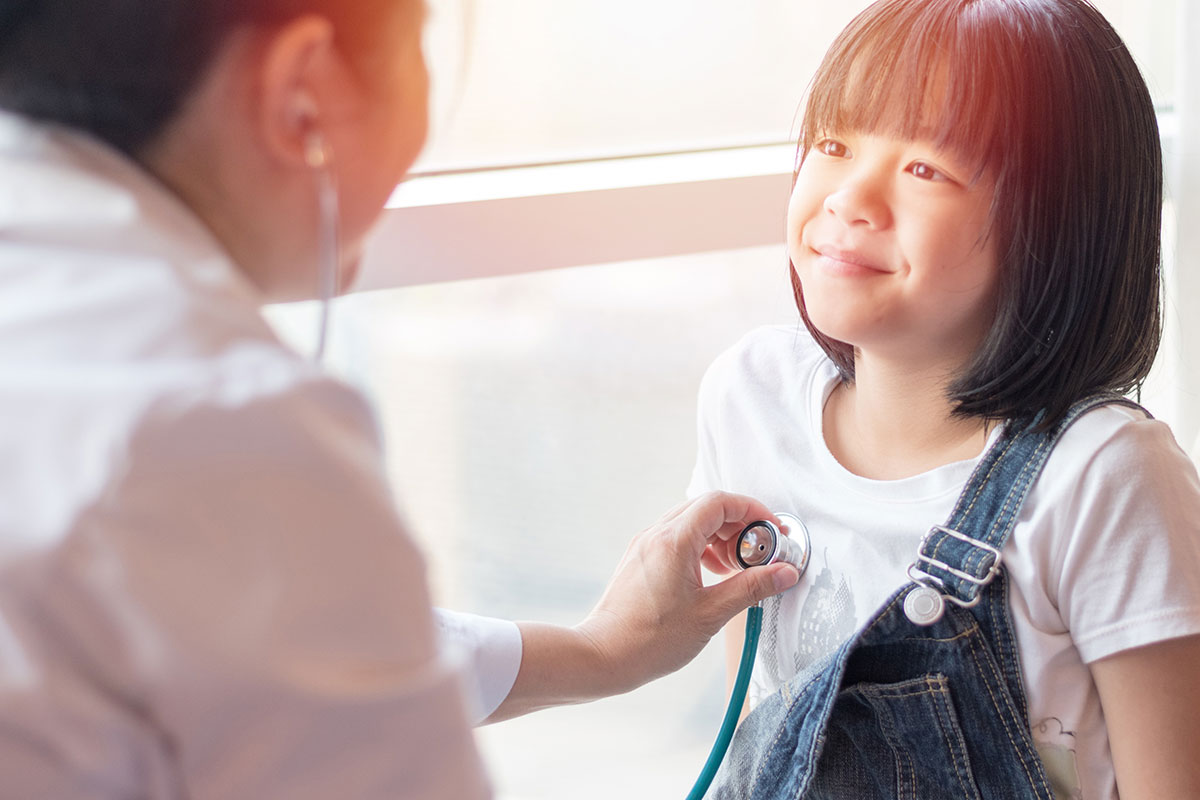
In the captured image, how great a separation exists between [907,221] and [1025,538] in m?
0.25

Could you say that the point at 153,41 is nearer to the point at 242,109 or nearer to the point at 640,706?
the point at 242,109

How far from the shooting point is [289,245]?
0.55 m

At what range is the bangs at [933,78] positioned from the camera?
32.2 inches

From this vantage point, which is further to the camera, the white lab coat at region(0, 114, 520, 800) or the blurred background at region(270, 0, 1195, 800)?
the blurred background at region(270, 0, 1195, 800)

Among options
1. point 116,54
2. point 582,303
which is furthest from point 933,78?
point 116,54

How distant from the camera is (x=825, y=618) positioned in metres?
0.97

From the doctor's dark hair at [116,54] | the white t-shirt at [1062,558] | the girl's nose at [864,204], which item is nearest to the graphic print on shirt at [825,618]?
the white t-shirt at [1062,558]

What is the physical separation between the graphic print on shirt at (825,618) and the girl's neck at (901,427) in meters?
0.09

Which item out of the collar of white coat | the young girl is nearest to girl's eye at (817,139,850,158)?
the young girl

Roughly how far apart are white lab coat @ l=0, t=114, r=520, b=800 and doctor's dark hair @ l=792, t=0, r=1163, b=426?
55 cm

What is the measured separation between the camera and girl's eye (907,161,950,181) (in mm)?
838

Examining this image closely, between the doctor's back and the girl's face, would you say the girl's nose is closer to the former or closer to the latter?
the girl's face

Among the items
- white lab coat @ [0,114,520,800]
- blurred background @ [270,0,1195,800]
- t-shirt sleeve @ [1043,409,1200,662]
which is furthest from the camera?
blurred background @ [270,0,1195,800]

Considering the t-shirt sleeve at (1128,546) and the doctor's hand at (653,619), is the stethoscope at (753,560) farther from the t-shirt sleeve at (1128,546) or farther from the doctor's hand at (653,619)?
the t-shirt sleeve at (1128,546)
